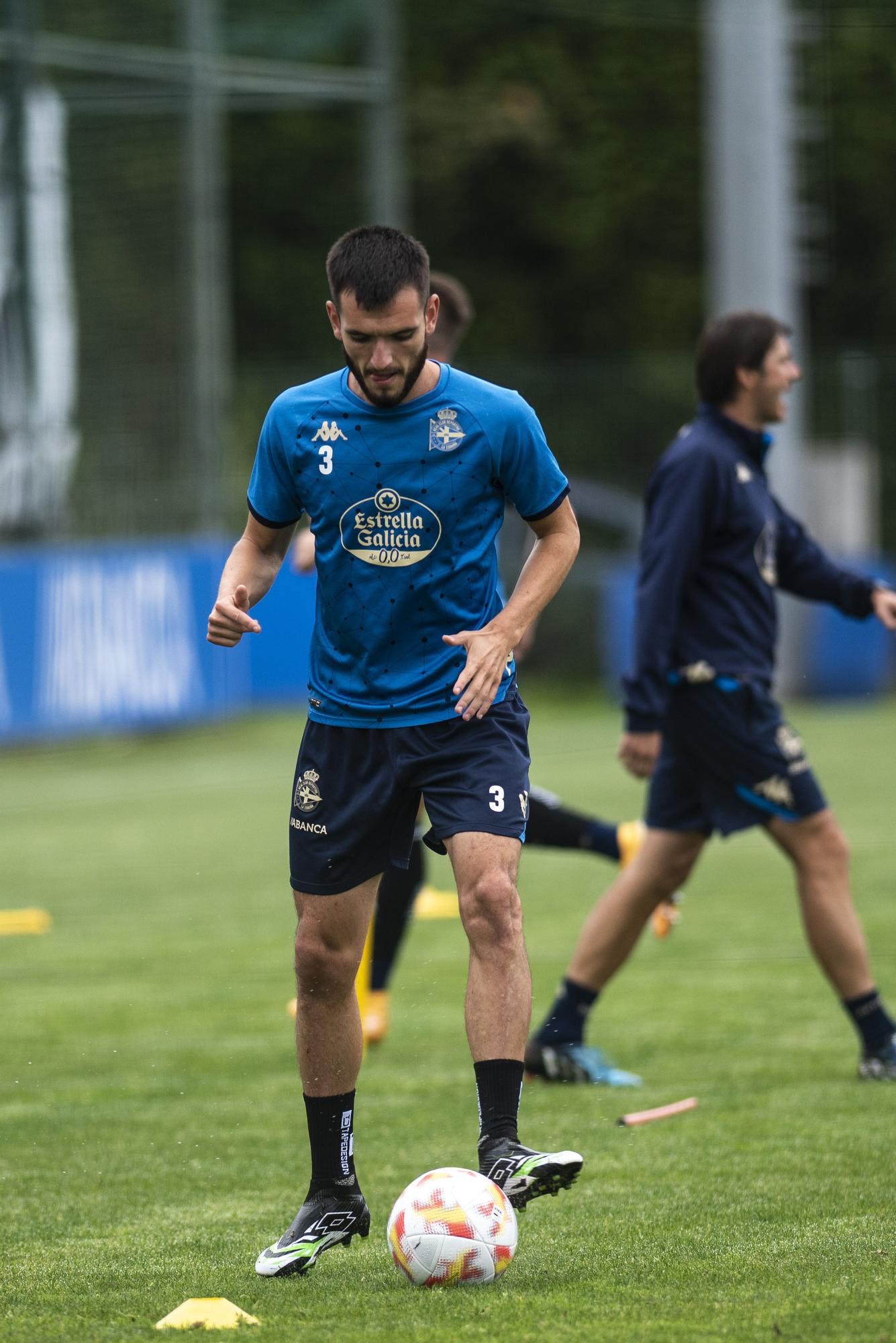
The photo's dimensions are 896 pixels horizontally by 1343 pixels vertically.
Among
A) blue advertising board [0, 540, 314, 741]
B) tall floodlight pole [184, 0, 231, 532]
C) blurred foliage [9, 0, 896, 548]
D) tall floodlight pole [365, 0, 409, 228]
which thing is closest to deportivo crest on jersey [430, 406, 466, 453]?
blue advertising board [0, 540, 314, 741]

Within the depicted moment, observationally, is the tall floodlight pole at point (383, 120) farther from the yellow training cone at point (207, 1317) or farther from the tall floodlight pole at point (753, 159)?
the yellow training cone at point (207, 1317)

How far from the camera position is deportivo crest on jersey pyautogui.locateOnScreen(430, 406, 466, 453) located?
4578 mm

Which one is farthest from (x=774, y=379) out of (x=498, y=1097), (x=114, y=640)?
(x=114, y=640)

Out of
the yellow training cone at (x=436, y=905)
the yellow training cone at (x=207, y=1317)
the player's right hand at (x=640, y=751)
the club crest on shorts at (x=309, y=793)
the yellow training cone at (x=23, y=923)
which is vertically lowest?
the yellow training cone at (x=436, y=905)

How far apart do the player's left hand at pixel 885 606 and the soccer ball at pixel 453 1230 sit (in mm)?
2816

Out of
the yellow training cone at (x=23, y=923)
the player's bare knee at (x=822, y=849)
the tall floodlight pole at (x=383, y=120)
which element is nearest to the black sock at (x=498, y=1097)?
the player's bare knee at (x=822, y=849)

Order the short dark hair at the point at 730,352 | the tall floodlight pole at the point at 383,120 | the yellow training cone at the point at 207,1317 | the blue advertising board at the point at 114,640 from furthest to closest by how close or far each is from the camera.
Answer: the tall floodlight pole at the point at 383,120 → the blue advertising board at the point at 114,640 → the short dark hair at the point at 730,352 → the yellow training cone at the point at 207,1317

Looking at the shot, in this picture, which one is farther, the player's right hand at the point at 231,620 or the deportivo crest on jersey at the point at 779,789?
A: the deportivo crest on jersey at the point at 779,789

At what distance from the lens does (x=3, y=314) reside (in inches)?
765

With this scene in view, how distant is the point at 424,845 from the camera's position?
7.21 meters

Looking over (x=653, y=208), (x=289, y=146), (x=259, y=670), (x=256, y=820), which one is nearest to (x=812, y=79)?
(x=653, y=208)

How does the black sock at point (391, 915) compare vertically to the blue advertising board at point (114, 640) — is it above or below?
above

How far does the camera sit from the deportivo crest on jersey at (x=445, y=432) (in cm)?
458

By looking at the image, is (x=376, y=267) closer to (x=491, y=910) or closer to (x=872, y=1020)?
(x=491, y=910)
